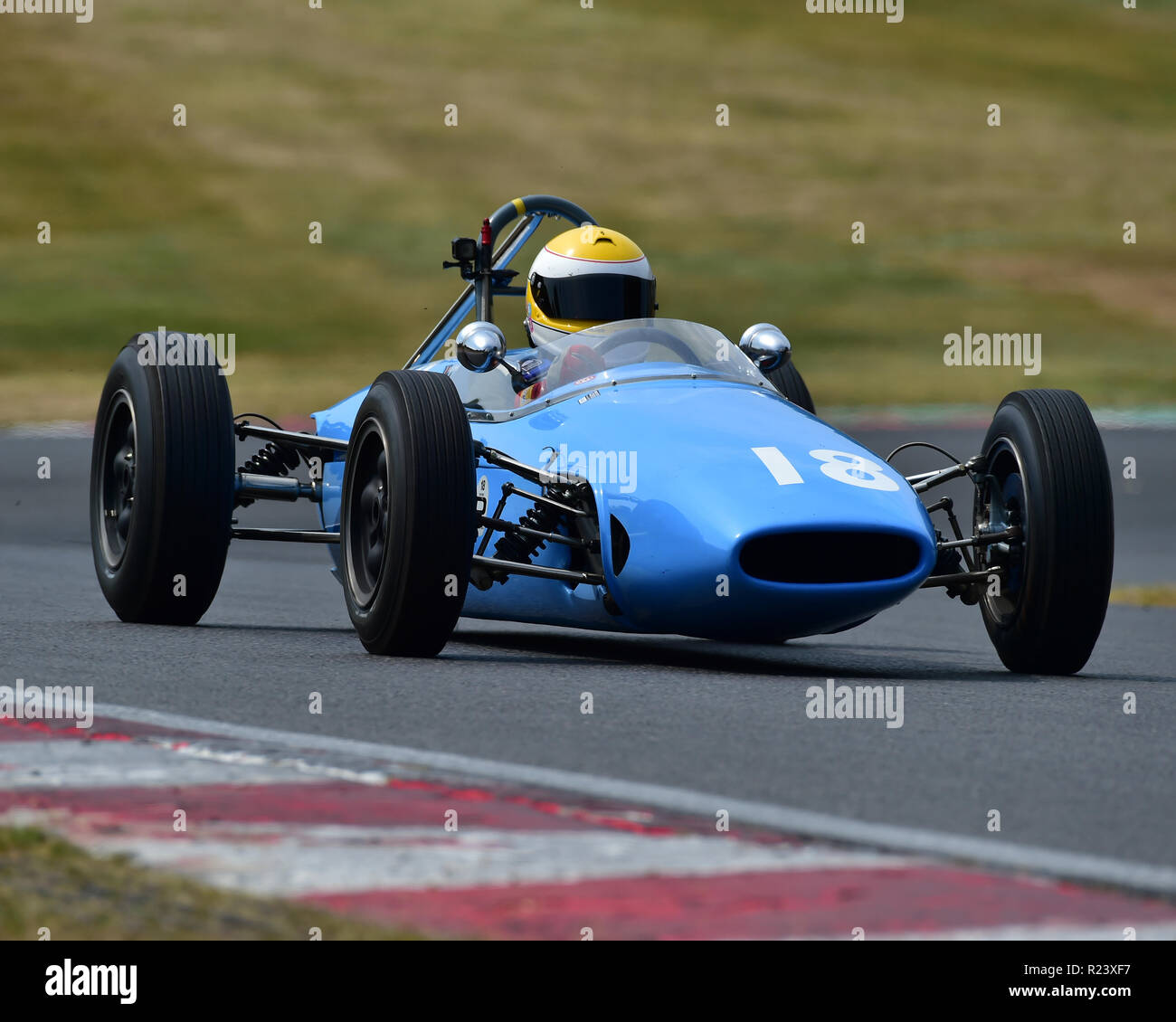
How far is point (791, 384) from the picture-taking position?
11.2 metres

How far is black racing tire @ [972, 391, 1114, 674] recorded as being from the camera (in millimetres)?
8305

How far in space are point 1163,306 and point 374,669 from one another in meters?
42.0

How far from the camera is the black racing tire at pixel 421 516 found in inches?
316

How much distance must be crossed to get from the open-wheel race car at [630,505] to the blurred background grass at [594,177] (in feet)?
81.7

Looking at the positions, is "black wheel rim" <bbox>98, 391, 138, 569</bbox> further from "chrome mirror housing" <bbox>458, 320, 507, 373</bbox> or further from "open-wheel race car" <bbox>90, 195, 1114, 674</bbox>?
"chrome mirror housing" <bbox>458, 320, 507, 373</bbox>

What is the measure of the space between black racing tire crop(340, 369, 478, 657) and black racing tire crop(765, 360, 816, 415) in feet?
9.85

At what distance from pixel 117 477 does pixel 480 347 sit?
2.12m

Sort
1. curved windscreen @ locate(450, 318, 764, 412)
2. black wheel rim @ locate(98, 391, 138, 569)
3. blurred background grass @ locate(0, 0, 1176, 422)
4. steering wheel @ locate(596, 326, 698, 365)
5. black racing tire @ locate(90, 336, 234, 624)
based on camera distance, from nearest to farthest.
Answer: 1. curved windscreen @ locate(450, 318, 764, 412)
2. steering wheel @ locate(596, 326, 698, 365)
3. black racing tire @ locate(90, 336, 234, 624)
4. black wheel rim @ locate(98, 391, 138, 569)
5. blurred background grass @ locate(0, 0, 1176, 422)

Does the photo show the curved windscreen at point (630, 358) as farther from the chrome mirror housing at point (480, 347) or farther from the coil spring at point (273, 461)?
the coil spring at point (273, 461)

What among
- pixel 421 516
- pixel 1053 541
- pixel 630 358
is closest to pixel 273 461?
pixel 630 358

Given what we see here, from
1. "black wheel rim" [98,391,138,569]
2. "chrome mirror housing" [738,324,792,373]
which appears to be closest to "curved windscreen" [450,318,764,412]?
"chrome mirror housing" [738,324,792,373]

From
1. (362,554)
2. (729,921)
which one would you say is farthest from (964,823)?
(362,554)
